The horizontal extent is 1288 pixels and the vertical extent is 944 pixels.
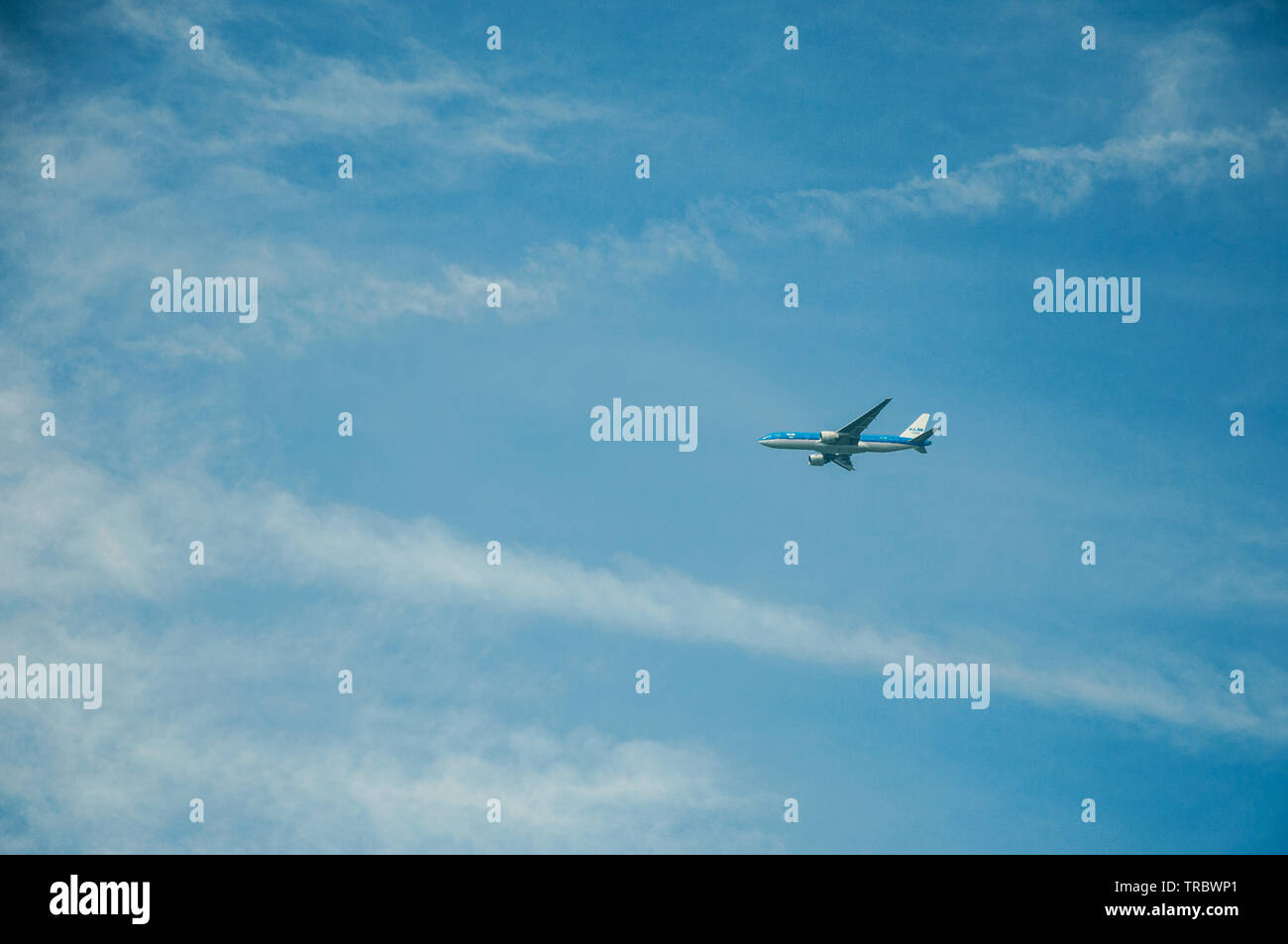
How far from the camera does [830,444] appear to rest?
505ft

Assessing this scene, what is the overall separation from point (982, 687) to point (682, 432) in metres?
32.9

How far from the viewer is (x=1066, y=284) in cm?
12588

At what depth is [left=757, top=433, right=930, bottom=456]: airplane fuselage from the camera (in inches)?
6038

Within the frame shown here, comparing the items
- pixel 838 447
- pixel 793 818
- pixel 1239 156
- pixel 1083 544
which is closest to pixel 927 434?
pixel 838 447

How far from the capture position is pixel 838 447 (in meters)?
154

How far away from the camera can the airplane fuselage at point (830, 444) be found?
153 meters
